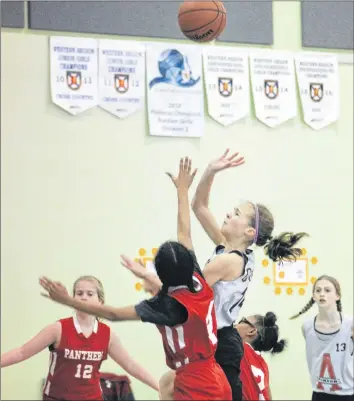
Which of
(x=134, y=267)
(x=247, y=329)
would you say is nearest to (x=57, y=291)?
(x=134, y=267)

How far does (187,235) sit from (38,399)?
10.5ft

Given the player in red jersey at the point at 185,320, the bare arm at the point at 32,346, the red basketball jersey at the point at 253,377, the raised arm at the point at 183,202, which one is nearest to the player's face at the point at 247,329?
the red basketball jersey at the point at 253,377

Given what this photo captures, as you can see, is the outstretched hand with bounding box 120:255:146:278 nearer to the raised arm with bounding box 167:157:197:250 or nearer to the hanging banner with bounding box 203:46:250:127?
the raised arm with bounding box 167:157:197:250

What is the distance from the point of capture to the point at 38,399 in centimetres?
708

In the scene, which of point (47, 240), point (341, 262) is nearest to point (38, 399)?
point (47, 240)

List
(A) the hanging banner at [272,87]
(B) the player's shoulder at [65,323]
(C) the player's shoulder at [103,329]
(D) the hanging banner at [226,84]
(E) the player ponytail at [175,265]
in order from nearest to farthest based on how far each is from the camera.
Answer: (E) the player ponytail at [175,265], (B) the player's shoulder at [65,323], (C) the player's shoulder at [103,329], (D) the hanging banner at [226,84], (A) the hanging banner at [272,87]

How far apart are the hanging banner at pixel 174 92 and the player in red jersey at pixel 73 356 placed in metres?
2.69

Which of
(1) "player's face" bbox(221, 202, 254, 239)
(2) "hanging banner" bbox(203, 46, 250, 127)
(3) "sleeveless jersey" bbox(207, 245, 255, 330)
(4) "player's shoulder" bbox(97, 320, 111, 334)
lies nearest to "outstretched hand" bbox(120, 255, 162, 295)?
(3) "sleeveless jersey" bbox(207, 245, 255, 330)

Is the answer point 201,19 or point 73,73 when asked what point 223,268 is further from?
point 73,73

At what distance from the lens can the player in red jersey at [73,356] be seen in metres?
5.17

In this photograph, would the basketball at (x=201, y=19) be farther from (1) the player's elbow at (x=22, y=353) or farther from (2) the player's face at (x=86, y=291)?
(1) the player's elbow at (x=22, y=353)

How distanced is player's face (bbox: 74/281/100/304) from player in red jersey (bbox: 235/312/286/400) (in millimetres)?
1023

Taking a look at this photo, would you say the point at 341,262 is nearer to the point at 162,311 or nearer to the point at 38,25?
the point at 38,25

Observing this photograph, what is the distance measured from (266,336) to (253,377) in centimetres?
72
